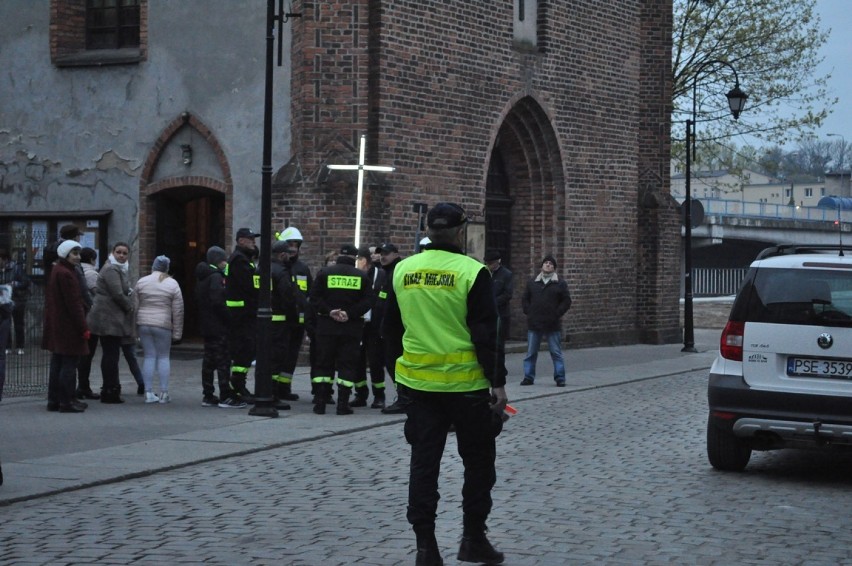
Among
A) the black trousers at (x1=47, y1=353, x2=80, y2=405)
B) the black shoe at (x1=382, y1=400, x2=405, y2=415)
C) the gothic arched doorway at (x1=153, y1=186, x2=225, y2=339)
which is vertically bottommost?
the black shoe at (x1=382, y1=400, x2=405, y2=415)

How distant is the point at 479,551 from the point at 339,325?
7.57 meters

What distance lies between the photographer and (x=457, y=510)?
29.5 ft

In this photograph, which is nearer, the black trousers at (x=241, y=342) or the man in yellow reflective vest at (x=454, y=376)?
the man in yellow reflective vest at (x=454, y=376)

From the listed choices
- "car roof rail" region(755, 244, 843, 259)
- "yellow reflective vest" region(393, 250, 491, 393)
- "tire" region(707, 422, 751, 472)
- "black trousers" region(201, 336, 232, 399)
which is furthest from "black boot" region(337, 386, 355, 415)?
"yellow reflective vest" region(393, 250, 491, 393)

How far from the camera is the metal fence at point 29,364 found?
16.2 metres

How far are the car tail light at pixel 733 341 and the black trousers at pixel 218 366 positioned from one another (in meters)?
6.66

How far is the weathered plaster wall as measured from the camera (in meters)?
21.8

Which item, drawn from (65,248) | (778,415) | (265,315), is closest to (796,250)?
(778,415)

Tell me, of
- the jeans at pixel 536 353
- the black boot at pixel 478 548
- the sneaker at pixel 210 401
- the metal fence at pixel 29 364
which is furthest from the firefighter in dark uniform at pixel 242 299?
the black boot at pixel 478 548

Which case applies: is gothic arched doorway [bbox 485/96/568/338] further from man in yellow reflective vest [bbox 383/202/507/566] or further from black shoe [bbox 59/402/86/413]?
man in yellow reflective vest [bbox 383/202/507/566]

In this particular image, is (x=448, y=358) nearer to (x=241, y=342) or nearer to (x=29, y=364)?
(x=241, y=342)

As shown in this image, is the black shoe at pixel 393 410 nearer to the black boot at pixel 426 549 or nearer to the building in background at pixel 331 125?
the building in background at pixel 331 125

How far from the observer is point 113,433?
42.6ft

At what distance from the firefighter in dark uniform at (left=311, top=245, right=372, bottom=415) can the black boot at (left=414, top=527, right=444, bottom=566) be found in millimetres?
7606
